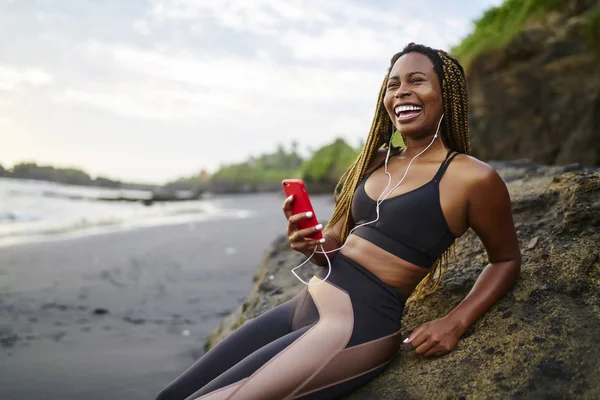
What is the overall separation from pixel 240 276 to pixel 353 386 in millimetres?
5392

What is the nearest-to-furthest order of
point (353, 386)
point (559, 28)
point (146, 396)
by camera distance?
point (353, 386), point (146, 396), point (559, 28)

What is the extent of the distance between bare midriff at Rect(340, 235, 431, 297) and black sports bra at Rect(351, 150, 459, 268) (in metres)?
0.02

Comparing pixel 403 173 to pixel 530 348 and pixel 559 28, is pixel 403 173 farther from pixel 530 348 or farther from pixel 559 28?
pixel 559 28

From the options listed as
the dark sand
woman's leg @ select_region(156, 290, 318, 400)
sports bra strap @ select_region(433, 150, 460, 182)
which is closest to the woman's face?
sports bra strap @ select_region(433, 150, 460, 182)

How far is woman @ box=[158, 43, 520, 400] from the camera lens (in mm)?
1971

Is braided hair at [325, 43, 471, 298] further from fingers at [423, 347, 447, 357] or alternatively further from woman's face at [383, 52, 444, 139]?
fingers at [423, 347, 447, 357]

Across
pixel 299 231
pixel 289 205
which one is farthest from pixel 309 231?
pixel 289 205

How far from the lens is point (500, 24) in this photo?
9.81 meters

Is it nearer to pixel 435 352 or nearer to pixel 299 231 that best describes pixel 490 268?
pixel 435 352

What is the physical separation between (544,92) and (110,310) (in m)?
7.60

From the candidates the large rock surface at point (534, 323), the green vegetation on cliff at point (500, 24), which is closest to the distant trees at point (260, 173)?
the green vegetation on cliff at point (500, 24)

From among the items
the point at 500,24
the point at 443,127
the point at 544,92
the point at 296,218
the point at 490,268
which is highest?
the point at 500,24

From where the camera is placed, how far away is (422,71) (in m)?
2.28

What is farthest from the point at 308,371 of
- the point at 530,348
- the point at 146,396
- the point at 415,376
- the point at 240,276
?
the point at 240,276
